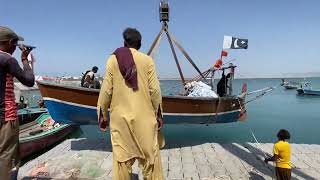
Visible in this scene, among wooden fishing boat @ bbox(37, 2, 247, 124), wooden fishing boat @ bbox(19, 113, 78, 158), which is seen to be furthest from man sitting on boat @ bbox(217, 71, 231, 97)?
wooden fishing boat @ bbox(19, 113, 78, 158)

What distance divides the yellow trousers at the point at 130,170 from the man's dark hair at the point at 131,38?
4.08 feet

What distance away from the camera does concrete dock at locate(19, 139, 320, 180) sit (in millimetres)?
6031

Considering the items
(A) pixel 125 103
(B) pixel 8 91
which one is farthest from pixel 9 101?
(A) pixel 125 103

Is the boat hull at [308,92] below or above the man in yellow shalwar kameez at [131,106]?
below

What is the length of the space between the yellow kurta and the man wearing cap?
3.01ft

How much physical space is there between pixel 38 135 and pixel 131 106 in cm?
1047

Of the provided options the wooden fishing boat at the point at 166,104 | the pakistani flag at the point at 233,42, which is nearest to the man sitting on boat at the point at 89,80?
the wooden fishing boat at the point at 166,104

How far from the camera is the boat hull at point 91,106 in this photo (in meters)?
8.34

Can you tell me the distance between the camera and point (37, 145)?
12.8 metres

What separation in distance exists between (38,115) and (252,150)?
13669 mm

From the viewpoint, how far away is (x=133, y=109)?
332cm

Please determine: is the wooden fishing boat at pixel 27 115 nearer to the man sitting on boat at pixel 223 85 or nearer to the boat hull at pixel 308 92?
the man sitting on boat at pixel 223 85

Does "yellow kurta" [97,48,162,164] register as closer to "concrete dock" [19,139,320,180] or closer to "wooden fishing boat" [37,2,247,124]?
"concrete dock" [19,139,320,180]

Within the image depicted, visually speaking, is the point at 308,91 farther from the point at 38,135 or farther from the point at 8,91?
the point at 8,91
